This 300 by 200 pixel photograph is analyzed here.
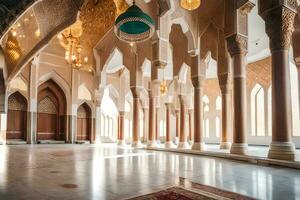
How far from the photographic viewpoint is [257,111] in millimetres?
18875

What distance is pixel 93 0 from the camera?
1539 centimetres

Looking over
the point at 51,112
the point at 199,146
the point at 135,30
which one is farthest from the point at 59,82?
the point at 135,30

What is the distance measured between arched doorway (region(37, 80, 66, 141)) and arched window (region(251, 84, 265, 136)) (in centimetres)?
1443

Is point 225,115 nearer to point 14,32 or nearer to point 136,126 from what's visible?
point 136,126

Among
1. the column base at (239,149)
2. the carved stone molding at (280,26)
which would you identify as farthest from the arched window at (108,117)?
the carved stone molding at (280,26)

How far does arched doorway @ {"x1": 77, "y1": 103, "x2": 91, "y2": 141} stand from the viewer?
21172mm

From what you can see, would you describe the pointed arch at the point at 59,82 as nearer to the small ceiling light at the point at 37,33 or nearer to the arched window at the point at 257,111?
the small ceiling light at the point at 37,33

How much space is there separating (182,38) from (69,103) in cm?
1043

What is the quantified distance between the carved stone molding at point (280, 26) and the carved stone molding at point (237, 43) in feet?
5.05

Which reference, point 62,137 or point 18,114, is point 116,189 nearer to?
point 18,114

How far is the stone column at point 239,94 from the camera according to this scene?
28.5 feet

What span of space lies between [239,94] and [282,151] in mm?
2727

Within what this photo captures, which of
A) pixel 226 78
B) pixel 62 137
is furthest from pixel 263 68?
pixel 62 137

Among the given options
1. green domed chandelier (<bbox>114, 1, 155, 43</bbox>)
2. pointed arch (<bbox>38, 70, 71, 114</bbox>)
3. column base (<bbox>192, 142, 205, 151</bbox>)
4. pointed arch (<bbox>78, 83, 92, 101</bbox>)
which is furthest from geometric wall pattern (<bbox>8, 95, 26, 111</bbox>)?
green domed chandelier (<bbox>114, 1, 155, 43</bbox>)
